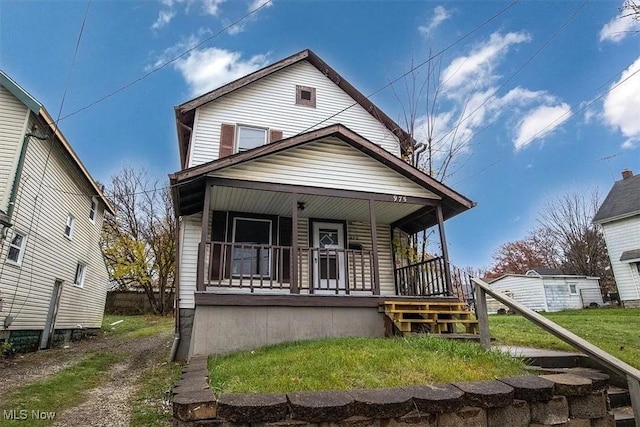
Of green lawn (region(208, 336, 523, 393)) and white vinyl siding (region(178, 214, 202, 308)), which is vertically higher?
white vinyl siding (region(178, 214, 202, 308))

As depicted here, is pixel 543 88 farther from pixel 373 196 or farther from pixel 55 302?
pixel 55 302

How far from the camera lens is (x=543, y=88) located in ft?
42.5

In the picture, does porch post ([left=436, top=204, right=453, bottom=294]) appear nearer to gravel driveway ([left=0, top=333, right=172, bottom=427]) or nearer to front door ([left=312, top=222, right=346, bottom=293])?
front door ([left=312, top=222, right=346, bottom=293])

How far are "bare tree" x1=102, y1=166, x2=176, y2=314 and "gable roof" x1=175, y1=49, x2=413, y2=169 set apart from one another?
13089mm

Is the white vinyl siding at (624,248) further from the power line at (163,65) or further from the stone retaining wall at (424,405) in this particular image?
the power line at (163,65)

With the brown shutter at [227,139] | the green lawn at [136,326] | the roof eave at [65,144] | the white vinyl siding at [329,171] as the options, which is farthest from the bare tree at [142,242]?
the white vinyl siding at [329,171]

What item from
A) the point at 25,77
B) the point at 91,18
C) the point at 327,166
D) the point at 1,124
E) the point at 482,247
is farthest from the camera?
the point at 482,247

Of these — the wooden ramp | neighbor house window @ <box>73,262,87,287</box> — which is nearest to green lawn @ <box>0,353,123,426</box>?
the wooden ramp

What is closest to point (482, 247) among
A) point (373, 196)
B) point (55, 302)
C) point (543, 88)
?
point (543, 88)

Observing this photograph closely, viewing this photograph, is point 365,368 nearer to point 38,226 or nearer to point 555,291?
point 38,226

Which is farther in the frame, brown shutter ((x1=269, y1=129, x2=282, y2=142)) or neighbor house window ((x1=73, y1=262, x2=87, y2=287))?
neighbor house window ((x1=73, y1=262, x2=87, y2=287))

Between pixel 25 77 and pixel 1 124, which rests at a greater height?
pixel 25 77

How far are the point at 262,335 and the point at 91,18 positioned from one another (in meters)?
7.14

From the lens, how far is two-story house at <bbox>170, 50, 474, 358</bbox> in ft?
23.0
